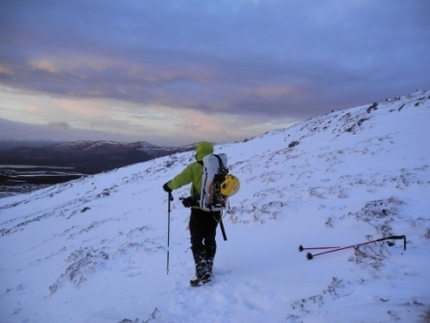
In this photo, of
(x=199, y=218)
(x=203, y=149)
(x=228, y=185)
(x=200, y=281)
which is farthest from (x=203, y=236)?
(x=203, y=149)

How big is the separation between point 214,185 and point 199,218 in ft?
2.73

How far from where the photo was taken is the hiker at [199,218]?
5305mm

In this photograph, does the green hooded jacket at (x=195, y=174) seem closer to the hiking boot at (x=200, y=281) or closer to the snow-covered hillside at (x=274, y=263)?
the hiking boot at (x=200, y=281)

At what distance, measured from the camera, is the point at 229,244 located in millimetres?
7730

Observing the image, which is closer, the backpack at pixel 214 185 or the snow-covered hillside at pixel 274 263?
the snow-covered hillside at pixel 274 263

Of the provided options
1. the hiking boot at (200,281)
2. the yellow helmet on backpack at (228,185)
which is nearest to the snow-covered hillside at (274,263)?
the hiking boot at (200,281)

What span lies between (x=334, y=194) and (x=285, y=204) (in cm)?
194

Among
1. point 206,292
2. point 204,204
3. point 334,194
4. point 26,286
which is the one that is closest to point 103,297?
point 206,292

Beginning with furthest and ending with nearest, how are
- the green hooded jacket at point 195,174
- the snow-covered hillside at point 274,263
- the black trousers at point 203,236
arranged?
1. the black trousers at point 203,236
2. the green hooded jacket at point 195,174
3. the snow-covered hillside at point 274,263

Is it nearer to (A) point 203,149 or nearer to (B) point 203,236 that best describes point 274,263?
(B) point 203,236

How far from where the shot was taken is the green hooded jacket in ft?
17.3

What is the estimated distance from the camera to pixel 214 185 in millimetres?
5133

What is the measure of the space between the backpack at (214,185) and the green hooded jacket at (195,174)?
140 millimetres

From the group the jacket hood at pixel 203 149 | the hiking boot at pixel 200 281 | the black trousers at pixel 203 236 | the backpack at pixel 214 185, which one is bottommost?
the hiking boot at pixel 200 281
